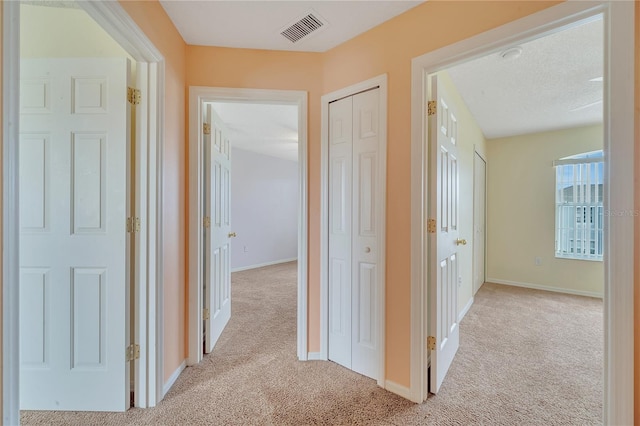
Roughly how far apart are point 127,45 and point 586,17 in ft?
7.32

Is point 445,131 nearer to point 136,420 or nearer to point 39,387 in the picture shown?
point 136,420

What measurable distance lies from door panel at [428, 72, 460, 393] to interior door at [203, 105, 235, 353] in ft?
5.61

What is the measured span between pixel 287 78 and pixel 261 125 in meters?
2.00

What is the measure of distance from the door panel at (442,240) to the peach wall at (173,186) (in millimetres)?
1719

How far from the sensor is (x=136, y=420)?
152 cm

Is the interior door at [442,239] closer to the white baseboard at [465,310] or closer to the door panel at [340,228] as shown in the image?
the door panel at [340,228]

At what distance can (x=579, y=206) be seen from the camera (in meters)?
4.10

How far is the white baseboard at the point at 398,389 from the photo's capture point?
5.59 ft

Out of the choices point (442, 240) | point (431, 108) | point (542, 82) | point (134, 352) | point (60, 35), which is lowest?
point (134, 352)

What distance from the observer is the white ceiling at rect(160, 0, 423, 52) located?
1634mm

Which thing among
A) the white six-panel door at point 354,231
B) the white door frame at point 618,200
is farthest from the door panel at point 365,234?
the white door frame at point 618,200

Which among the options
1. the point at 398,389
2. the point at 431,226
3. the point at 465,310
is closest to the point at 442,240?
the point at 431,226

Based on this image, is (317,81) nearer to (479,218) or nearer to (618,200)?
(618,200)

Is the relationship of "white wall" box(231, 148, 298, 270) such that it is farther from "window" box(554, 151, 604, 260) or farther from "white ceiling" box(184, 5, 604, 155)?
"window" box(554, 151, 604, 260)
